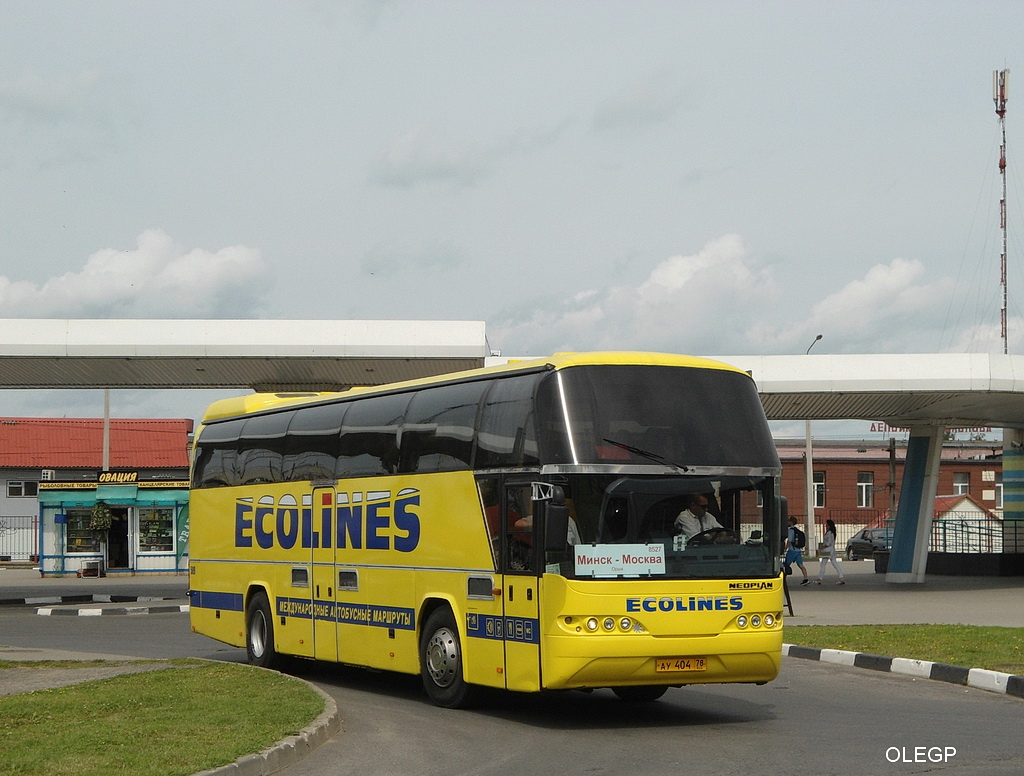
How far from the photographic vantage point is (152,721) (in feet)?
34.4

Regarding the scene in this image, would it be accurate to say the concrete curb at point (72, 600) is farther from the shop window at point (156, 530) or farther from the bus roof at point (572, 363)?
the bus roof at point (572, 363)

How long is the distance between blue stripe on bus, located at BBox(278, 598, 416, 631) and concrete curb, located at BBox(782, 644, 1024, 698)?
5.78 metres

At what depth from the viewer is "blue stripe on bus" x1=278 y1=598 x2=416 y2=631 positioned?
43.2ft

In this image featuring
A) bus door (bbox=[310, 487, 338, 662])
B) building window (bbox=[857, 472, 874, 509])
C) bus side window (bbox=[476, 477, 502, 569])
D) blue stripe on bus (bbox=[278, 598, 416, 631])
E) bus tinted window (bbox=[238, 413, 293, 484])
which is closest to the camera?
bus side window (bbox=[476, 477, 502, 569])

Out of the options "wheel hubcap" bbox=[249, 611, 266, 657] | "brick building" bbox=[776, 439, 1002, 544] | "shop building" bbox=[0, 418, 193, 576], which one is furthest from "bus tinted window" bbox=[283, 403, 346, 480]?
"brick building" bbox=[776, 439, 1002, 544]

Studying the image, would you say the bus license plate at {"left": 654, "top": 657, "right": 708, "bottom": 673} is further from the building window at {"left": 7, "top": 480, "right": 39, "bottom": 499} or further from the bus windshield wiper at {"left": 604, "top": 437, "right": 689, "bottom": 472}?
the building window at {"left": 7, "top": 480, "right": 39, "bottom": 499}

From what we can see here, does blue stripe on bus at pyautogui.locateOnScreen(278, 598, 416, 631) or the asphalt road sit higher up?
blue stripe on bus at pyautogui.locateOnScreen(278, 598, 416, 631)

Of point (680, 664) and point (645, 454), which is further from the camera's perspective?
point (645, 454)

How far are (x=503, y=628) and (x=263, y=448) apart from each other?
238 inches

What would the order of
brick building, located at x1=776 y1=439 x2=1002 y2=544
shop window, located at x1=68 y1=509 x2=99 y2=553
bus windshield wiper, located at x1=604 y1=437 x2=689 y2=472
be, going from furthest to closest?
brick building, located at x1=776 y1=439 x2=1002 y2=544 → shop window, located at x1=68 y1=509 x2=99 y2=553 → bus windshield wiper, located at x1=604 y1=437 x2=689 y2=472

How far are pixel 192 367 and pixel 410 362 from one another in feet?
15.7

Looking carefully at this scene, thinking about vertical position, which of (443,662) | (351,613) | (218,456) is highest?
(218,456)

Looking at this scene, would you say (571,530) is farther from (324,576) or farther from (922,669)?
(922,669)

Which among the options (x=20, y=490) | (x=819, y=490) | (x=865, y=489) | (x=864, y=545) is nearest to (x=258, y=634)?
(x=864, y=545)
